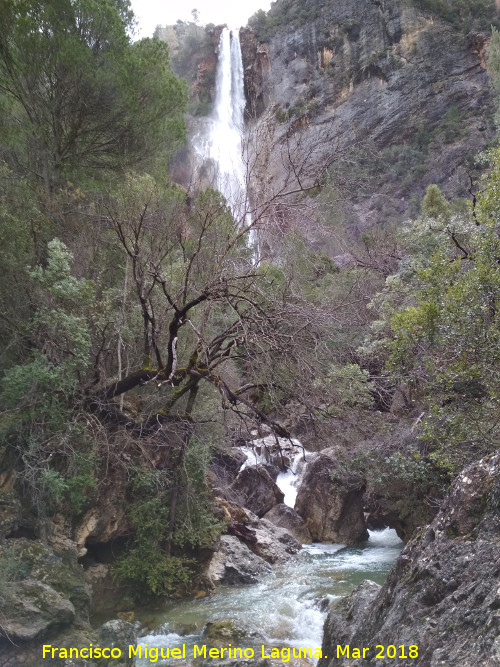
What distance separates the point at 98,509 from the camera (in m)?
7.75

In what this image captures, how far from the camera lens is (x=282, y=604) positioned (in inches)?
310

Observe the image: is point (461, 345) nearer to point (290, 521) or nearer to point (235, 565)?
point (235, 565)

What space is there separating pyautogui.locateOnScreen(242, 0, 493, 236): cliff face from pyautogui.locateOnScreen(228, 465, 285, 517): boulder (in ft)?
77.7

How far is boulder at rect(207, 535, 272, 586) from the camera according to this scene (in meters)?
9.16

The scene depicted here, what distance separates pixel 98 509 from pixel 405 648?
225 inches

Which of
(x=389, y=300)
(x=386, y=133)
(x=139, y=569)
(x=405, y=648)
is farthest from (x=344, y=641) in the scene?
(x=386, y=133)

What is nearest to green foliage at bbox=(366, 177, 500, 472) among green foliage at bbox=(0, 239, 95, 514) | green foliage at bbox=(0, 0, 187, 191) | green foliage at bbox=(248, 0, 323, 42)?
green foliage at bbox=(0, 239, 95, 514)

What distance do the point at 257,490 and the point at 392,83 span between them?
38.1 m

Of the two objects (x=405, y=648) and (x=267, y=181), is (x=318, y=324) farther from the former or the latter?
(x=405, y=648)

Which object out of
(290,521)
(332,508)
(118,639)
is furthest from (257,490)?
(118,639)

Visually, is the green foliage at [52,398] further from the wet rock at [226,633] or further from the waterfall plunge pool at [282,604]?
the wet rock at [226,633]

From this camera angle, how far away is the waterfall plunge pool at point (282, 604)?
6691mm

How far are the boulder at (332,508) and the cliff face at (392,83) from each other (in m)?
23.9

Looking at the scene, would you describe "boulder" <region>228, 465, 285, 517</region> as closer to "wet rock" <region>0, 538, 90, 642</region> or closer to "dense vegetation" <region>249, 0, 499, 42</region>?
"wet rock" <region>0, 538, 90, 642</region>
